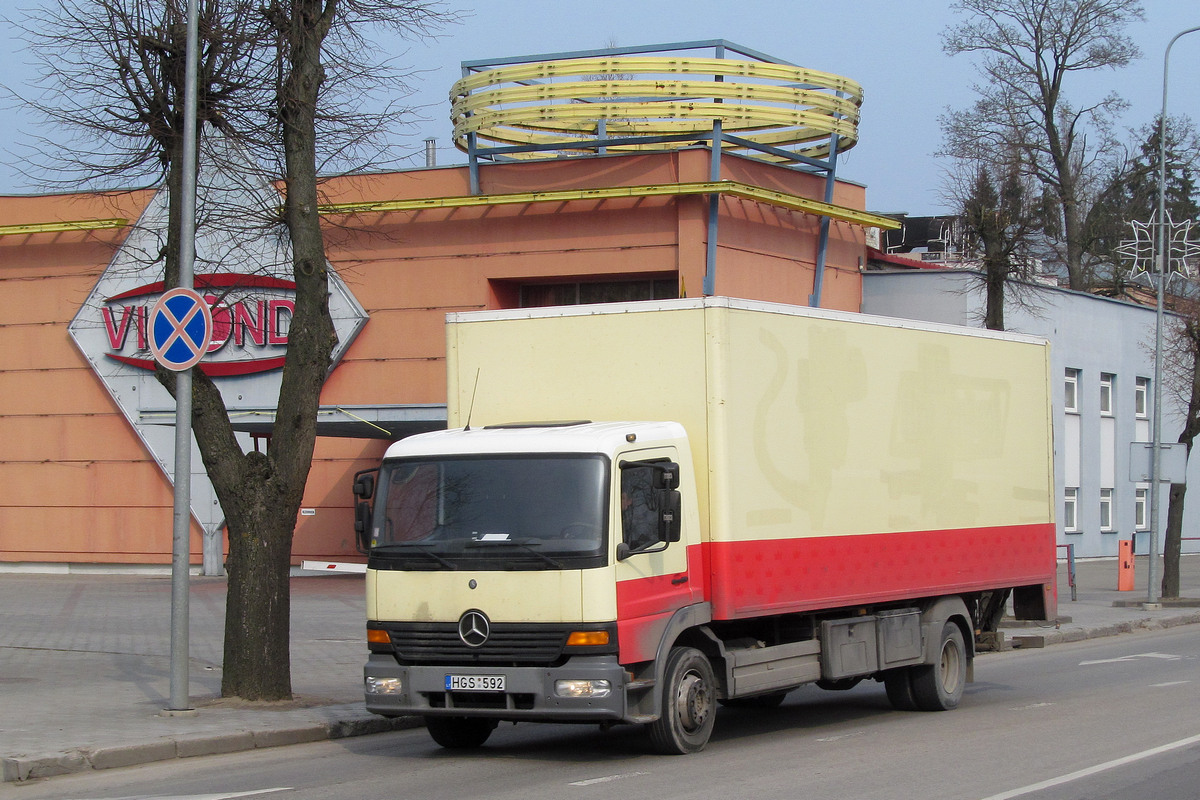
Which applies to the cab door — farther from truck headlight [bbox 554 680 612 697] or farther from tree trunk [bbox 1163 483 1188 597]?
tree trunk [bbox 1163 483 1188 597]

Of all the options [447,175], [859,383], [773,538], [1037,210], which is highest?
[447,175]

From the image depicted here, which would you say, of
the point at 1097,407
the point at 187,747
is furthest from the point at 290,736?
the point at 1097,407

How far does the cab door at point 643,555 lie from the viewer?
941cm

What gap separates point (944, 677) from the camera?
1307 cm

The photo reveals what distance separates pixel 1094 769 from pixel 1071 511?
31.8 m

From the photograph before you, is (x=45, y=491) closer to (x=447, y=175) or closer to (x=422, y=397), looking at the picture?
(x=422, y=397)

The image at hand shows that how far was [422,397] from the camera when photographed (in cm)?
2953

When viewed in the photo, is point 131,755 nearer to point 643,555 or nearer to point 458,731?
point 458,731

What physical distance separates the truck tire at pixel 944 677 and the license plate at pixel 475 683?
16.6 ft

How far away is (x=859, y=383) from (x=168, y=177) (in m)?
6.78

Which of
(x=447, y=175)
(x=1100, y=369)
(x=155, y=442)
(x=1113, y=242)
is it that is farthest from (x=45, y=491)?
(x=1113, y=242)

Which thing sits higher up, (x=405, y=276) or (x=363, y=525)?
(x=405, y=276)

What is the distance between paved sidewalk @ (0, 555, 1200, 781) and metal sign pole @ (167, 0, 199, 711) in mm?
459

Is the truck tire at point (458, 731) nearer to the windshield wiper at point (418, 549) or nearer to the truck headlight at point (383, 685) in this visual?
the truck headlight at point (383, 685)
